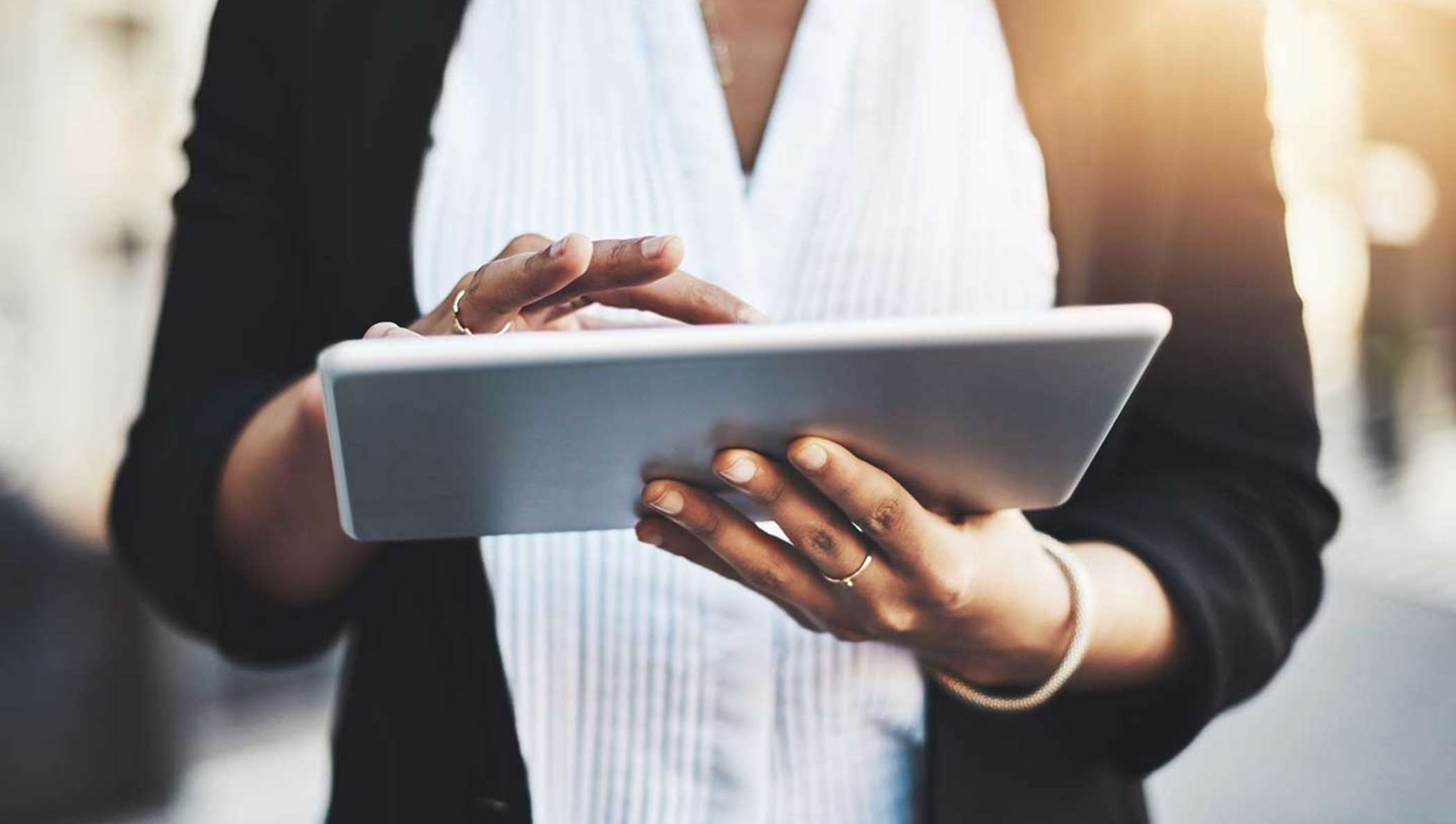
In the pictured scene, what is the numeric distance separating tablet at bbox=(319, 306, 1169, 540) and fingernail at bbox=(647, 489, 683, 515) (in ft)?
0.04

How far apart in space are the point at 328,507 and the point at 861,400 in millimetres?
436

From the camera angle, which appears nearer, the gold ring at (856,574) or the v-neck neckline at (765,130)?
the gold ring at (856,574)

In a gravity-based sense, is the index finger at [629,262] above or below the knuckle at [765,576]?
above

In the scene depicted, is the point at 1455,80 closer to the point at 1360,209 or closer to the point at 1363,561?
the point at 1360,209

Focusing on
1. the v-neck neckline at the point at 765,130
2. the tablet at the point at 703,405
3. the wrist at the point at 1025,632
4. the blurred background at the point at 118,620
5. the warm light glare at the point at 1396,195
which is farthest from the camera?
the warm light glare at the point at 1396,195

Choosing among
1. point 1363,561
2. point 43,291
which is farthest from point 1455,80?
point 43,291

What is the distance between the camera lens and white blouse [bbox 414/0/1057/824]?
2.31 ft

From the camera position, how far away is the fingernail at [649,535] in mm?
560

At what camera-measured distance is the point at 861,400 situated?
415 mm

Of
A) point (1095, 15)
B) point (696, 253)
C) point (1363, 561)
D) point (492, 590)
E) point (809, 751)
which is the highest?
point (1095, 15)

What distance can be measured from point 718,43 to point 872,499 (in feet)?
1.57

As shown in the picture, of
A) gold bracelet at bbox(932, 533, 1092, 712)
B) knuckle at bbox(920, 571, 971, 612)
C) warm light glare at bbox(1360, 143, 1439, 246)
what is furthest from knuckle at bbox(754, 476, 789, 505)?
warm light glare at bbox(1360, 143, 1439, 246)

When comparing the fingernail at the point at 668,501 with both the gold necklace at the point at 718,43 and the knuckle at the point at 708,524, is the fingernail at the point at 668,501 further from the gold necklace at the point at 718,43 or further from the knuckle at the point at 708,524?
the gold necklace at the point at 718,43

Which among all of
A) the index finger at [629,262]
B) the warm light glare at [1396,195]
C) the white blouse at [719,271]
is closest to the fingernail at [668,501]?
the index finger at [629,262]
